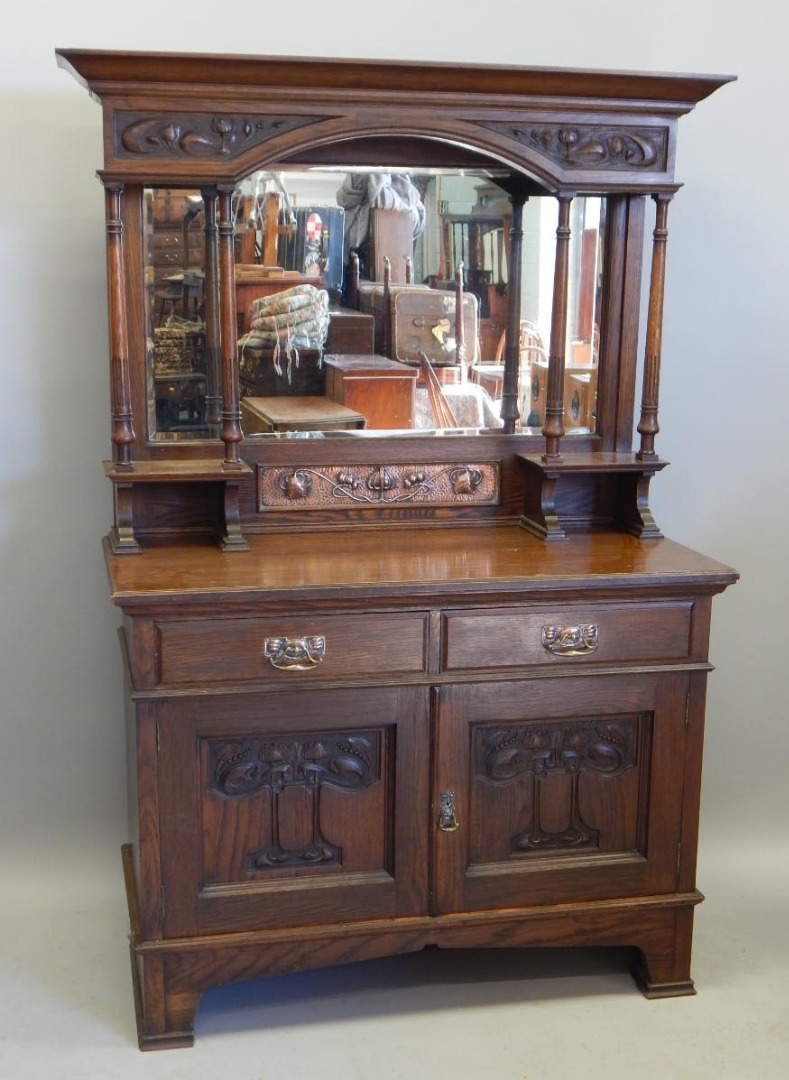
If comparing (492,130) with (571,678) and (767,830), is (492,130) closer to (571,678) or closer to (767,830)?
(571,678)

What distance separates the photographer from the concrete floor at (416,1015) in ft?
7.93

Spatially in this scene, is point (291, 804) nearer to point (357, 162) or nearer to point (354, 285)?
point (354, 285)

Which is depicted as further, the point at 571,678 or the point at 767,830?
the point at 767,830

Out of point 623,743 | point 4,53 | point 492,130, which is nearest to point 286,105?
point 492,130

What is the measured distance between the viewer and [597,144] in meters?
2.62

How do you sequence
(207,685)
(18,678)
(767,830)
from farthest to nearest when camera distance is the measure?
(767,830) < (18,678) < (207,685)

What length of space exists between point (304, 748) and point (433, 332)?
904 mm

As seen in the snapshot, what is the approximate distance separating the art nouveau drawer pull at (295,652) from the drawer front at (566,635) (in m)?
0.24

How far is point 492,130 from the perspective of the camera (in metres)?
2.57

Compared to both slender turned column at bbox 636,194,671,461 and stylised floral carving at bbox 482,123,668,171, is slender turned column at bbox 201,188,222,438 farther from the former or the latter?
slender turned column at bbox 636,194,671,461

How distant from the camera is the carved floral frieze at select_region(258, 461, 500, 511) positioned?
271 centimetres

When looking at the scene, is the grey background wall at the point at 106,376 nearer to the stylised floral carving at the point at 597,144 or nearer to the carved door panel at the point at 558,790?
the stylised floral carving at the point at 597,144

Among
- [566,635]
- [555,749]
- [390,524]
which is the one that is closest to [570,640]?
[566,635]

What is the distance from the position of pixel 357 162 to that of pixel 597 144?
18.9 inches
